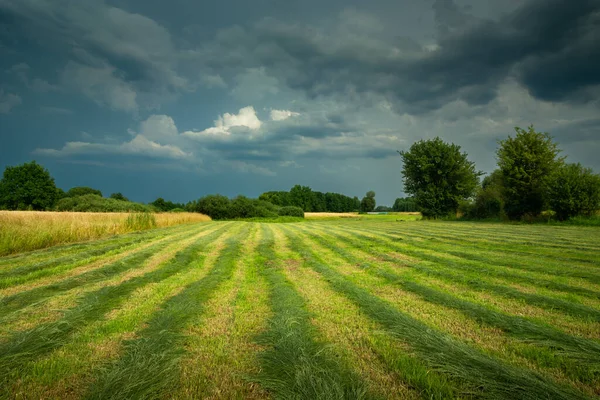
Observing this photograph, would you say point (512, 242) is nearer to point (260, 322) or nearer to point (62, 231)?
point (260, 322)

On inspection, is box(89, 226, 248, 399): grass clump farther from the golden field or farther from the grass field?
the golden field

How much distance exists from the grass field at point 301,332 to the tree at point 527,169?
2288cm

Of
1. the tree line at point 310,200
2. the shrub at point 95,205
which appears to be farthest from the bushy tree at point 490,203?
the tree line at point 310,200

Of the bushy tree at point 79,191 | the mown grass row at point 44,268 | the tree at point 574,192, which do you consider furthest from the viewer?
the bushy tree at point 79,191

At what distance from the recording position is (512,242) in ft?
35.2

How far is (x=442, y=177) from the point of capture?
117 ft

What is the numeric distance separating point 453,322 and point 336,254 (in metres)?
6.02

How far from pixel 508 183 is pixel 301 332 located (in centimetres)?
3069

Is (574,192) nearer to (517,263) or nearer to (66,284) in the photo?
(517,263)

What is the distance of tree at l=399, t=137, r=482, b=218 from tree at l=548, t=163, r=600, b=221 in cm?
1111

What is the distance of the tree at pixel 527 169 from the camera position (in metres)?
25.5

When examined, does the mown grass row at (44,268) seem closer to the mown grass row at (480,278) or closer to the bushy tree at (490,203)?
the mown grass row at (480,278)

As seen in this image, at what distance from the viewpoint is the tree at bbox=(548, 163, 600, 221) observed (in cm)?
2128

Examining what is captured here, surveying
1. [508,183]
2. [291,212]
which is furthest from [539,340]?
[291,212]
